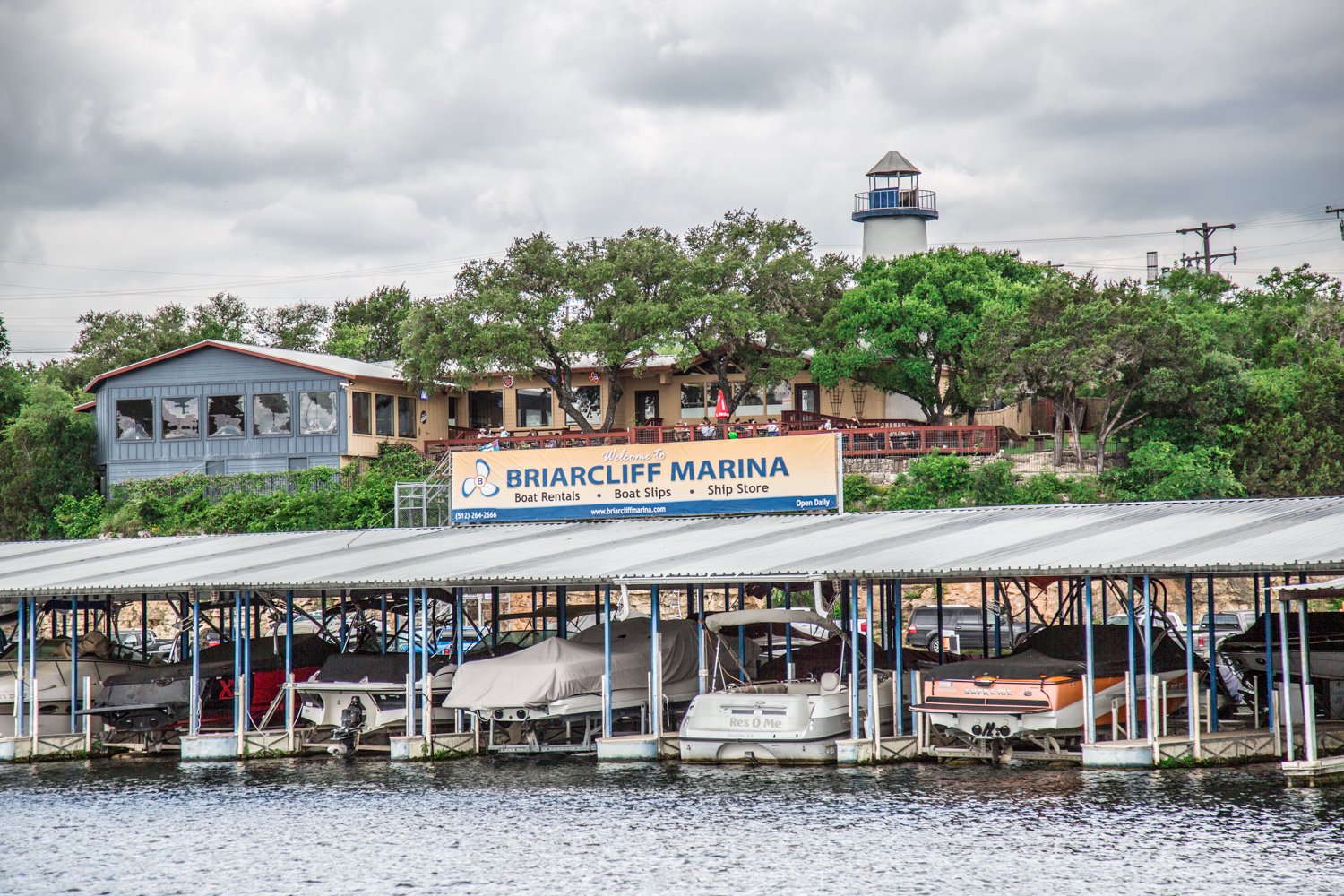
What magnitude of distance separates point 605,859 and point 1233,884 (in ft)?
22.1

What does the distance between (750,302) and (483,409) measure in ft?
43.8

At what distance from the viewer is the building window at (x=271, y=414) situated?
59375mm

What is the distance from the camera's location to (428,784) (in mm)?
23125

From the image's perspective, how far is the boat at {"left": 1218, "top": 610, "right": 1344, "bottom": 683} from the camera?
2245 cm

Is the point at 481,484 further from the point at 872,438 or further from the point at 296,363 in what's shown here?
the point at 296,363

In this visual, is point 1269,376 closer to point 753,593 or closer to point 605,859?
point 753,593

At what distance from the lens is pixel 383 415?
6056 centimetres

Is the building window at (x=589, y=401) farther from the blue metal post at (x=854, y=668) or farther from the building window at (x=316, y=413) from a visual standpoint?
the blue metal post at (x=854, y=668)

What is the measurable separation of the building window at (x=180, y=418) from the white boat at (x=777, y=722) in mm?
41394

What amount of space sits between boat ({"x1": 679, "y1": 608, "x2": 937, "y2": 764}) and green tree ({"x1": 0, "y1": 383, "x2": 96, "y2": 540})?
43.9 meters

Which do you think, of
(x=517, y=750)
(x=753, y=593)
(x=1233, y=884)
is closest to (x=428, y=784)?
(x=517, y=750)

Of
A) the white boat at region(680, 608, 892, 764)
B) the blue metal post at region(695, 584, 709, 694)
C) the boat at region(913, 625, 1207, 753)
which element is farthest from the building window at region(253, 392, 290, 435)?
the boat at region(913, 625, 1207, 753)

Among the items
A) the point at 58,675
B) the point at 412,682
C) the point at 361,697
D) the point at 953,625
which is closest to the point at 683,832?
the point at 412,682

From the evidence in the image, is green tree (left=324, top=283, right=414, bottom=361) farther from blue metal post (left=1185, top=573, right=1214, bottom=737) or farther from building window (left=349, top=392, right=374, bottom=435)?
blue metal post (left=1185, top=573, right=1214, bottom=737)
